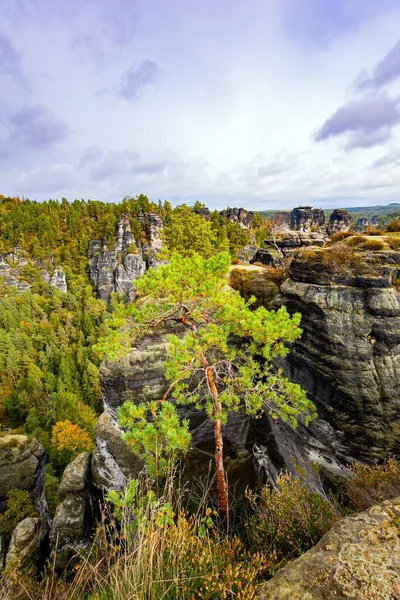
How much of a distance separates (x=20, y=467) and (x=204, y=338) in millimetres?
17127

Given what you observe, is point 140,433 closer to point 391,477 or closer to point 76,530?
point 391,477

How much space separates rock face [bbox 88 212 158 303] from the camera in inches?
3494

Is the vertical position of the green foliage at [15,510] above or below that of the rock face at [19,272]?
below

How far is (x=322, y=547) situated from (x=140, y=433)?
12.9 ft

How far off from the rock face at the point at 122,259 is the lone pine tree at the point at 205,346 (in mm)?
79303

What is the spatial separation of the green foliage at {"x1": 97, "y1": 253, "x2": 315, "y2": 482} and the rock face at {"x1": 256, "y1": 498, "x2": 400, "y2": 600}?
9.68 ft

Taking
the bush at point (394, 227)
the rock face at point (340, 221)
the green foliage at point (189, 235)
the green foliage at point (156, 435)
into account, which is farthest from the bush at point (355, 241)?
the rock face at point (340, 221)

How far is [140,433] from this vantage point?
6.22 m

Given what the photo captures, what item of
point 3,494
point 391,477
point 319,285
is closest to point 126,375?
point 319,285

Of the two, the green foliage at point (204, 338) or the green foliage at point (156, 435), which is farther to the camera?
the green foliage at point (204, 338)

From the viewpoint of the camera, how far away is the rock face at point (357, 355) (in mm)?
9086

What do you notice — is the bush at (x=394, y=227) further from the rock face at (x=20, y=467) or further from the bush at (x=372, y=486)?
the rock face at (x=20, y=467)

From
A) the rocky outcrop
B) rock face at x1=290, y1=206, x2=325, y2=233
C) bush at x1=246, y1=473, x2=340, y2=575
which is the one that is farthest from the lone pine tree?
rock face at x1=290, y1=206, x2=325, y2=233

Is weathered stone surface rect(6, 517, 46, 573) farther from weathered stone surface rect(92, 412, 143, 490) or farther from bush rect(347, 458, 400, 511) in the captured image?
bush rect(347, 458, 400, 511)
